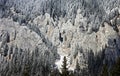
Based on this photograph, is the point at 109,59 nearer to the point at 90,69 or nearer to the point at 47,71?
the point at 90,69

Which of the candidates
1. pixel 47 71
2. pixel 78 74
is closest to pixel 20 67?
pixel 47 71

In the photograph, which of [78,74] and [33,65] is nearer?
[78,74]

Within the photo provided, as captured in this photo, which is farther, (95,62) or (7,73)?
(95,62)

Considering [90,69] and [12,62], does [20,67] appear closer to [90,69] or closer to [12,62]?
[12,62]

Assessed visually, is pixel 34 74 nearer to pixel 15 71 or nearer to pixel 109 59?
pixel 15 71

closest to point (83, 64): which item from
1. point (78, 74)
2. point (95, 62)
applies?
point (95, 62)

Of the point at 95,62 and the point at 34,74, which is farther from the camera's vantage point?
the point at 95,62

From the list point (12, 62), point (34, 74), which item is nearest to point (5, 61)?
point (12, 62)
